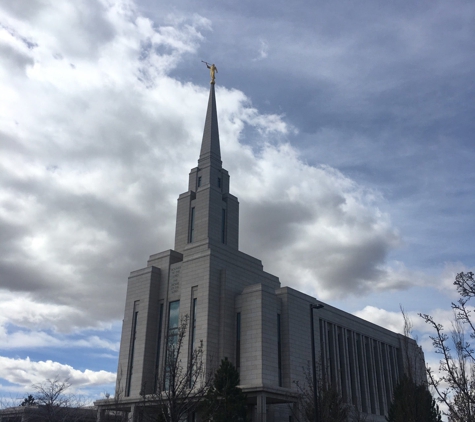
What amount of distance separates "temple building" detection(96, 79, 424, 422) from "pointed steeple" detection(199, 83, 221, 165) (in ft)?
0.62

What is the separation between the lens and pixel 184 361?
157 ft

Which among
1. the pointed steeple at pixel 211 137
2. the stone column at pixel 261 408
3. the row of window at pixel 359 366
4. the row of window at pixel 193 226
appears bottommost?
the stone column at pixel 261 408

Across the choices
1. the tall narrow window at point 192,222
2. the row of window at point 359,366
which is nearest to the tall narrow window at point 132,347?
the tall narrow window at point 192,222

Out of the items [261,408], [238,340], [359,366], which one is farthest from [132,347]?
[359,366]

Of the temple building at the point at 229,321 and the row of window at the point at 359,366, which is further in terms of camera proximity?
the row of window at the point at 359,366

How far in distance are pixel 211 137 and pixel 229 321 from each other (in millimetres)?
26060

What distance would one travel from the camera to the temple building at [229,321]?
4753cm

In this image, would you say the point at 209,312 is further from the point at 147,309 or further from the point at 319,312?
the point at 319,312

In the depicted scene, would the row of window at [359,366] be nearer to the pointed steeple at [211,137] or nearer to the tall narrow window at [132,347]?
the tall narrow window at [132,347]

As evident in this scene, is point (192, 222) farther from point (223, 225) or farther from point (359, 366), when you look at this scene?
point (359, 366)

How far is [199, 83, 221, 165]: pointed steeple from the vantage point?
209 ft

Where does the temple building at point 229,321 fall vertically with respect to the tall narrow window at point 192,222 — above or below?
below

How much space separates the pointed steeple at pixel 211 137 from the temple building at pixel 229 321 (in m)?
0.19

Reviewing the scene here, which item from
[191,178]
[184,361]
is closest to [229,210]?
[191,178]
